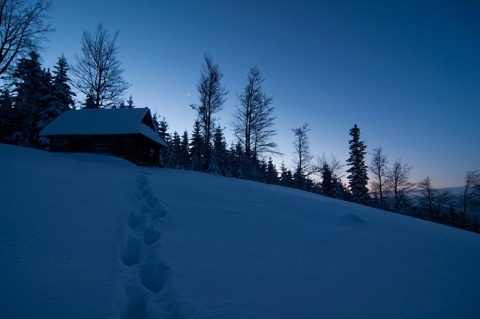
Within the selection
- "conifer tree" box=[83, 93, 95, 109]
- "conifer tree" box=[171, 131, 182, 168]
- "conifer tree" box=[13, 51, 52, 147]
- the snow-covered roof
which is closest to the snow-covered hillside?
the snow-covered roof

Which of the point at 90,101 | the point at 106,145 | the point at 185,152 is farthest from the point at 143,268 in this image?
the point at 185,152

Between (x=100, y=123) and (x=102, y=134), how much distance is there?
4.39ft

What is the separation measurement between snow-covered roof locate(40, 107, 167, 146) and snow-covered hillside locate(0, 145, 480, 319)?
10.7m

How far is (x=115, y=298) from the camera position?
206cm

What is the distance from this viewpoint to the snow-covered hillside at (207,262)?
6.94 feet

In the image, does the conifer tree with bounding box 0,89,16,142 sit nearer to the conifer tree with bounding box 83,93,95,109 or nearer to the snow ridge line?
the conifer tree with bounding box 83,93,95,109

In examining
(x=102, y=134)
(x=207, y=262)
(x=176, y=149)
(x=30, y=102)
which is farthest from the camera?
(x=176, y=149)

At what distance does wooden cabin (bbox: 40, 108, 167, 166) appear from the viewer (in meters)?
15.4

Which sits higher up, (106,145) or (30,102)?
(30,102)

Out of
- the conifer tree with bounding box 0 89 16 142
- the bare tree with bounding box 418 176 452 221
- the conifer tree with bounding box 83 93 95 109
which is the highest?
the conifer tree with bounding box 83 93 95 109

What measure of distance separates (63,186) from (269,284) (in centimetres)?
557

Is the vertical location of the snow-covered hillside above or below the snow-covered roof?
below

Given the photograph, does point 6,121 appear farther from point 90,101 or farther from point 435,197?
point 435,197

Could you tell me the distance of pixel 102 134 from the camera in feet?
50.0
